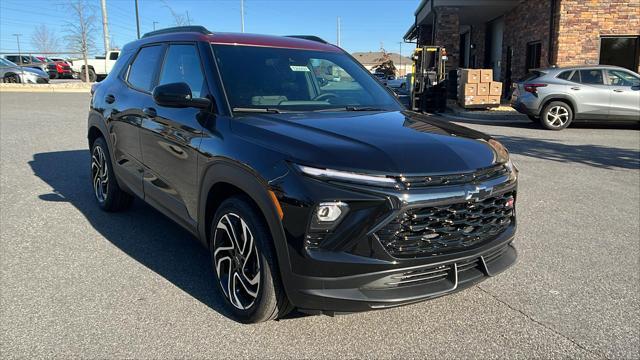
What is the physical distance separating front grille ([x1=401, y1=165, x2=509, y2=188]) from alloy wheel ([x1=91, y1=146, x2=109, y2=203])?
12.5ft

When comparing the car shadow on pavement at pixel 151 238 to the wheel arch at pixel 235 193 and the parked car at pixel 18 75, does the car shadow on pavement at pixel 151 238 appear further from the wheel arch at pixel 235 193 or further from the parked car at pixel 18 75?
the parked car at pixel 18 75

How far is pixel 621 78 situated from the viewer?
43.9 feet

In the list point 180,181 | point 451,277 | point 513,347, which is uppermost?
point 180,181

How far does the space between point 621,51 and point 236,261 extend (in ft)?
60.1

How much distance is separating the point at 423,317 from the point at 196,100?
6.81 ft

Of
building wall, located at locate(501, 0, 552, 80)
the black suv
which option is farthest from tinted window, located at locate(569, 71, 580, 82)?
the black suv

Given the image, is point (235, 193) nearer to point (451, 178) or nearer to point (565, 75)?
point (451, 178)

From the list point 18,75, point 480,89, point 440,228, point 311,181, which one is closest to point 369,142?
point 311,181

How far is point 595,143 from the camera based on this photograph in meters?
11.2

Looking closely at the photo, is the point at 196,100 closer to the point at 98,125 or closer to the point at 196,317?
the point at 196,317

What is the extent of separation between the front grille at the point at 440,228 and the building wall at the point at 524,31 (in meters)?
16.8

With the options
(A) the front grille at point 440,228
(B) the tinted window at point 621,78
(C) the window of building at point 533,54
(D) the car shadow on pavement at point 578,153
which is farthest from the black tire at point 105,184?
(C) the window of building at point 533,54

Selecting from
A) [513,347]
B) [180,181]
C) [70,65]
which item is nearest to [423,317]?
[513,347]

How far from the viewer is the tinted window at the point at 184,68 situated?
12.3 feet
